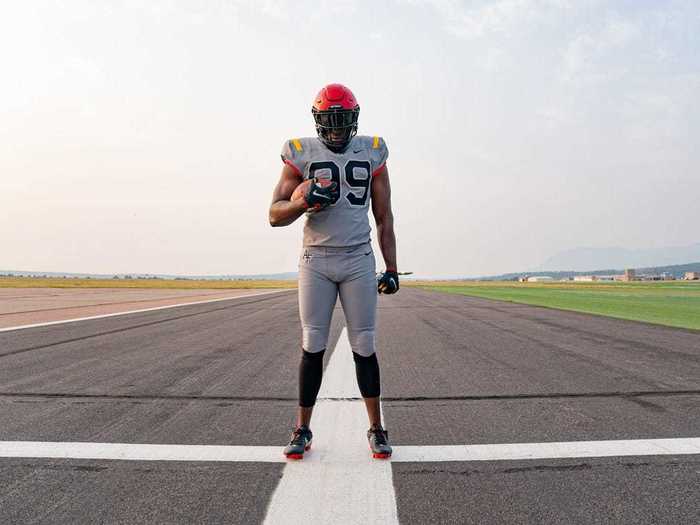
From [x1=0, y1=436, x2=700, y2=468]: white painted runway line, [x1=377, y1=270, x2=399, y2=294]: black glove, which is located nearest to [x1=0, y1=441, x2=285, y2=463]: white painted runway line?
[x1=0, y1=436, x2=700, y2=468]: white painted runway line

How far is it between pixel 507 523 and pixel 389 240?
1.94 meters

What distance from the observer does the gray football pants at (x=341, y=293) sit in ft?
10.1

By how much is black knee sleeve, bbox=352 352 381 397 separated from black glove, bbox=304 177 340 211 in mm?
933

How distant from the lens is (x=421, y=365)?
569 cm

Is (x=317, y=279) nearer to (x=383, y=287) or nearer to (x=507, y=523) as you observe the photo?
(x=383, y=287)

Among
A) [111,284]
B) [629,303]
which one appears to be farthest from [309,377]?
[111,284]

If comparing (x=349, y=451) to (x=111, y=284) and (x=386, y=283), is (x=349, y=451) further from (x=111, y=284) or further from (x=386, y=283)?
(x=111, y=284)

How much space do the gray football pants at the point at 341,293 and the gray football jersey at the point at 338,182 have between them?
83 millimetres

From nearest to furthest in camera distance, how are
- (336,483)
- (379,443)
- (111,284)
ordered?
1. (336,483)
2. (379,443)
3. (111,284)

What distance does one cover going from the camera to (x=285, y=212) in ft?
9.99

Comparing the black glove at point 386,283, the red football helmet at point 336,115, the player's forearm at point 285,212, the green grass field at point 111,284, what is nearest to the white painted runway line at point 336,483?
the black glove at point 386,283

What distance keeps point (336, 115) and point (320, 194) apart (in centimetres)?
56

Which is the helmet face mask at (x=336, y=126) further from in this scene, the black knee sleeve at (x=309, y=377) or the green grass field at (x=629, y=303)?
the green grass field at (x=629, y=303)

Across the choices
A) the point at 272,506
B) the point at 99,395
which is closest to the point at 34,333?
the point at 99,395
